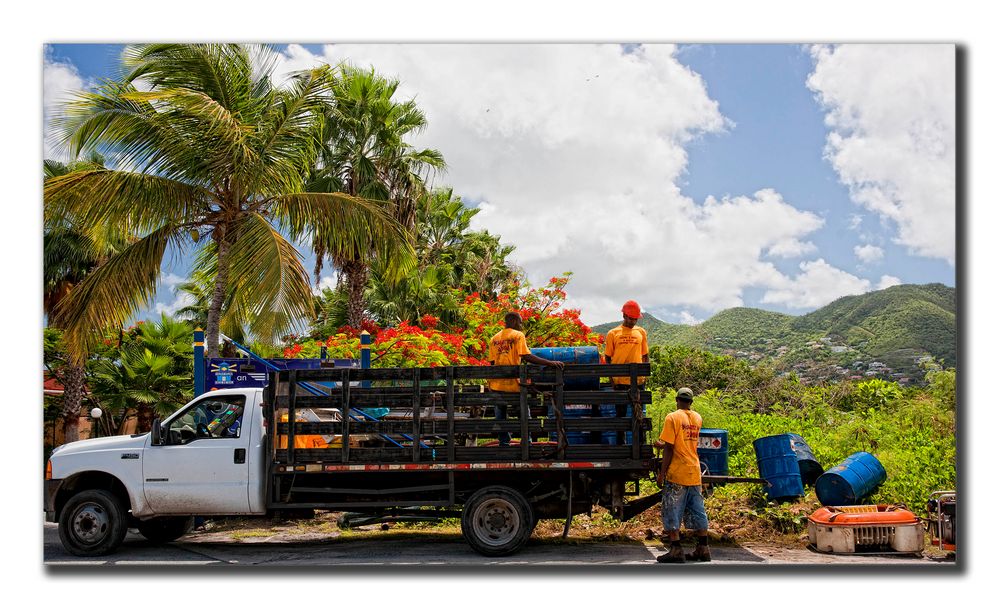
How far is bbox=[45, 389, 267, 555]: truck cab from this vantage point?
8742 mm

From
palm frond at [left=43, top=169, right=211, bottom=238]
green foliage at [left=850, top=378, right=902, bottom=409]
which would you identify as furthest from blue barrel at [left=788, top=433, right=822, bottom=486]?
palm frond at [left=43, top=169, right=211, bottom=238]

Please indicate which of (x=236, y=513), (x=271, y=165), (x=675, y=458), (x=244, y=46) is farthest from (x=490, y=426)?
(x=244, y=46)

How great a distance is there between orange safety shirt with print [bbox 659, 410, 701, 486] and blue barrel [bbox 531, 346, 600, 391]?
0.88 m

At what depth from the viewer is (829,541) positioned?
870 cm

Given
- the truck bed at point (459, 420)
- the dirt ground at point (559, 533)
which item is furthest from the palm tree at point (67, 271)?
the truck bed at point (459, 420)

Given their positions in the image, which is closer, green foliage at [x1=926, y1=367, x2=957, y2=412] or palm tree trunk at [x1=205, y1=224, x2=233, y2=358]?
palm tree trunk at [x1=205, y1=224, x2=233, y2=358]

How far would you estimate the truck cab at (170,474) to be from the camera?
8742 mm

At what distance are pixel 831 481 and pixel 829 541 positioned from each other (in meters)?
1.09

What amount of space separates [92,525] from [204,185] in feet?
16.7

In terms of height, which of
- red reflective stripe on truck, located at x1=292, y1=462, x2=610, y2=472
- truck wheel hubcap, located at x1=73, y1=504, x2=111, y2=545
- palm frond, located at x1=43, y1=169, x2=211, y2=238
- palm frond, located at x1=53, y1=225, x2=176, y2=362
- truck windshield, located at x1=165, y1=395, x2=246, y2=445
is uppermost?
palm frond, located at x1=43, y1=169, x2=211, y2=238

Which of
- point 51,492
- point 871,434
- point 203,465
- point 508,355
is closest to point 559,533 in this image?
point 508,355

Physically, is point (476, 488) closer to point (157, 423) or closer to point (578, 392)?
point (578, 392)

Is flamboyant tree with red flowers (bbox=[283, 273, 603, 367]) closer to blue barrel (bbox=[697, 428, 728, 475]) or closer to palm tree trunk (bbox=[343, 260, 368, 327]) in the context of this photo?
palm tree trunk (bbox=[343, 260, 368, 327])

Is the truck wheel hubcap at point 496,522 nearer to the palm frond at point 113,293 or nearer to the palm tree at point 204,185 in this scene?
the palm tree at point 204,185
